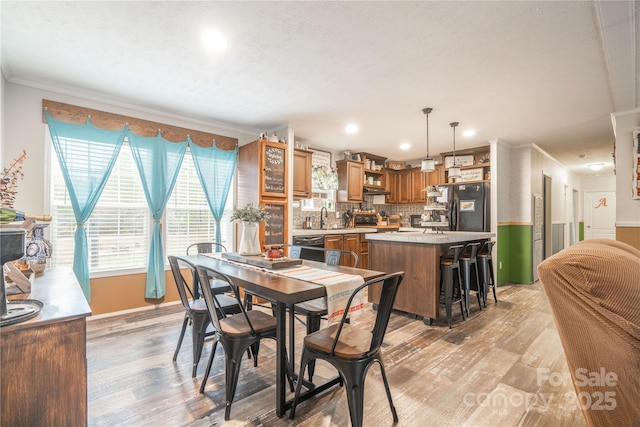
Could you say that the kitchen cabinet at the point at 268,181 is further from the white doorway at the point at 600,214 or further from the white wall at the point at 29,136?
the white doorway at the point at 600,214

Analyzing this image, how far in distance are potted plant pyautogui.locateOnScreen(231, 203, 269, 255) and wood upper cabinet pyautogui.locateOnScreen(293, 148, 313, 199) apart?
2.20m

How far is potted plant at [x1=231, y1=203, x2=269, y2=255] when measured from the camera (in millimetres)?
2533

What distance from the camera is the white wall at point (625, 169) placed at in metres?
3.47

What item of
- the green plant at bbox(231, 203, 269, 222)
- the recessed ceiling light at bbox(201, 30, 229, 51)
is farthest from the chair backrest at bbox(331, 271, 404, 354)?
the recessed ceiling light at bbox(201, 30, 229, 51)

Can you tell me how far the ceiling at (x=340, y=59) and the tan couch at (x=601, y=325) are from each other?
176cm

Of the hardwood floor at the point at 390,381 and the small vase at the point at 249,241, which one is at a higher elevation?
the small vase at the point at 249,241

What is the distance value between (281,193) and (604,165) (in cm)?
808

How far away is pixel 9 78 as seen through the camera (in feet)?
9.44

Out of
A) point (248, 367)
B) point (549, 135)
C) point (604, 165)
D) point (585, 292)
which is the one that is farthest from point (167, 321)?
point (604, 165)

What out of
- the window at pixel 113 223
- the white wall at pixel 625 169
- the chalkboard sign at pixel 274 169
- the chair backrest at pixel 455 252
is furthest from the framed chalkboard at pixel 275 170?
the white wall at pixel 625 169

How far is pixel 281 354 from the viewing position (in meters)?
1.71

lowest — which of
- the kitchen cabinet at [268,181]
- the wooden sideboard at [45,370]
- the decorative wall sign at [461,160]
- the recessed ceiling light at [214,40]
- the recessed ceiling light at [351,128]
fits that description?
the wooden sideboard at [45,370]

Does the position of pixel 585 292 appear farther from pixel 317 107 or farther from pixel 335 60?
pixel 317 107

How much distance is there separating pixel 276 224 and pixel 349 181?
2194mm
